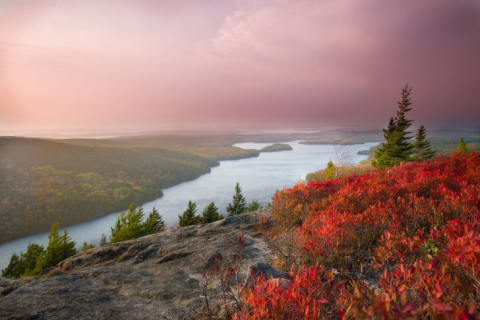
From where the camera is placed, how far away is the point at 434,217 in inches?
231

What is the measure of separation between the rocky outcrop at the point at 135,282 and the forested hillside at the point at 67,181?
12523cm

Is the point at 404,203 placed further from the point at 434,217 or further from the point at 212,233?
the point at 212,233

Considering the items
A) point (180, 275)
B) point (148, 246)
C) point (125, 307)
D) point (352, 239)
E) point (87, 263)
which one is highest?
point (352, 239)

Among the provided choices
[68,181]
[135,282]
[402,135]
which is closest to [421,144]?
[402,135]

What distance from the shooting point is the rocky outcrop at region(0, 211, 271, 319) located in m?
4.07

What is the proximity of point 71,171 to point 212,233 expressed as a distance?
183509 millimetres

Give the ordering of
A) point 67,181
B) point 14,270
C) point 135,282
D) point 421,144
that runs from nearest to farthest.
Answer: point 135,282 < point 14,270 < point 421,144 < point 67,181

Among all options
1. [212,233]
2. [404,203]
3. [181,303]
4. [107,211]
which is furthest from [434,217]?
[107,211]

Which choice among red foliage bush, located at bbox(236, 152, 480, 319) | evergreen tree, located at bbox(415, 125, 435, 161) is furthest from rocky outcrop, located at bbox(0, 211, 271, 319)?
evergreen tree, located at bbox(415, 125, 435, 161)

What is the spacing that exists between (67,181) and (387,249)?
173m

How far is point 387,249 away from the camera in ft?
14.7

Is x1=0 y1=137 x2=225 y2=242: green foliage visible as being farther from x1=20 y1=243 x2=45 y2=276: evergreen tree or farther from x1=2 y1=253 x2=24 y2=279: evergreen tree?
x1=20 y1=243 x2=45 y2=276: evergreen tree

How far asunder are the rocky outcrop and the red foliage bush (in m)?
2.01

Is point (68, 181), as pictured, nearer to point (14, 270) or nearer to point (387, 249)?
point (14, 270)
